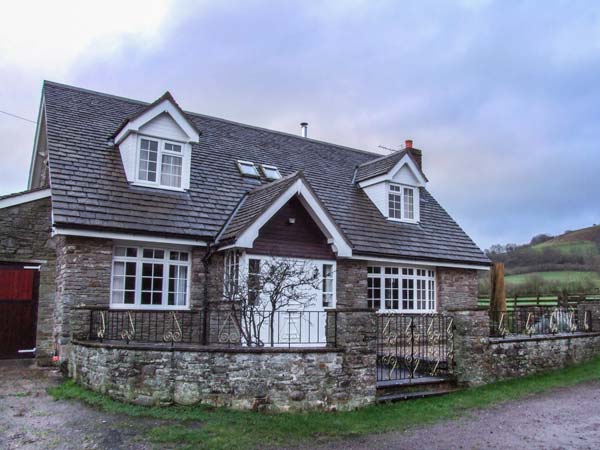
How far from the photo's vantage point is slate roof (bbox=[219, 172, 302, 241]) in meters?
14.0

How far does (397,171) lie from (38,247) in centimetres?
1296

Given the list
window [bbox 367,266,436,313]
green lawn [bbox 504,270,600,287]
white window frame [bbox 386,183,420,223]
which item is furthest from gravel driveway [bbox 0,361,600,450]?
green lawn [bbox 504,270,600,287]

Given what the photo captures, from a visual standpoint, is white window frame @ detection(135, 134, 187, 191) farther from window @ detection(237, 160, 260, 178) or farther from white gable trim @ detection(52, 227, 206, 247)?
window @ detection(237, 160, 260, 178)

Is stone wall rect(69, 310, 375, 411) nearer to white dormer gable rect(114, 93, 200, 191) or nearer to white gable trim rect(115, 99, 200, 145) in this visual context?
white dormer gable rect(114, 93, 200, 191)

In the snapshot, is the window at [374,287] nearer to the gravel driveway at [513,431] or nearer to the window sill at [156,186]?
the window sill at [156,186]

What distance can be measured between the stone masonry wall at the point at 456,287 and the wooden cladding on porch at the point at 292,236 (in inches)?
237

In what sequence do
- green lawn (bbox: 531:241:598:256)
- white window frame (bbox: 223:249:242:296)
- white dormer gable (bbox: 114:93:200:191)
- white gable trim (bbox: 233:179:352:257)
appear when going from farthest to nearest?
green lawn (bbox: 531:241:598:256), white dormer gable (bbox: 114:93:200:191), white window frame (bbox: 223:249:242:296), white gable trim (bbox: 233:179:352:257)

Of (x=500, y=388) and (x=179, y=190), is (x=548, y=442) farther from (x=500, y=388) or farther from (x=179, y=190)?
(x=179, y=190)

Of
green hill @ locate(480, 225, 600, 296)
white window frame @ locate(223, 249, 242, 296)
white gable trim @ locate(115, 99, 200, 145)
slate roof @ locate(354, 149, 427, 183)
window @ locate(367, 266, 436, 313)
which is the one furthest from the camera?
green hill @ locate(480, 225, 600, 296)

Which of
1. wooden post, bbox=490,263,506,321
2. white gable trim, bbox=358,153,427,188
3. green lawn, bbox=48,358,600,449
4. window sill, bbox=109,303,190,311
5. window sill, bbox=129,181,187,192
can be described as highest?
white gable trim, bbox=358,153,427,188

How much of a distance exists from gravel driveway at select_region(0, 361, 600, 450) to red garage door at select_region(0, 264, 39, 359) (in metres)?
3.67

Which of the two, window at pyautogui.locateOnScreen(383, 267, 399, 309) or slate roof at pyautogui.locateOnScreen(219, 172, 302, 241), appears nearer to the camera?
slate roof at pyautogui.locateOnScreen(219, 172, 302, 241)

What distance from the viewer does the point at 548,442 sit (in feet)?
26.5

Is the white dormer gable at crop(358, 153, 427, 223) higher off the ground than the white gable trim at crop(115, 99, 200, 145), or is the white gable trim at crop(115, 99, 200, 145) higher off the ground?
the white gable trim at crop(115, 99, 200, 145)
